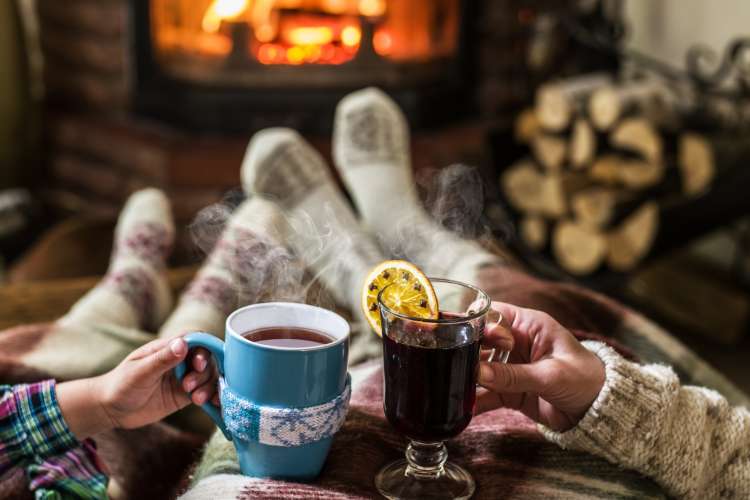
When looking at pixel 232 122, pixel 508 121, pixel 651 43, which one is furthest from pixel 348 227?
pixel 651 43

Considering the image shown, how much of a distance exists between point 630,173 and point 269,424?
5.07 ft

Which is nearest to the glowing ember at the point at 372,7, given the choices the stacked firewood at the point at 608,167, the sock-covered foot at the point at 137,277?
the stacked firewood at the point at 608,167

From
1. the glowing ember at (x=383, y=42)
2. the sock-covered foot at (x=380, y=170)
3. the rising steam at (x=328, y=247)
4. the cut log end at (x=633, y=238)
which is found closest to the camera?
the rising steam at (x=328, y=247)

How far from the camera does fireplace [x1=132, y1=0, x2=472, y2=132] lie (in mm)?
2137

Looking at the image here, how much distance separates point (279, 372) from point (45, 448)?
0.90 feet

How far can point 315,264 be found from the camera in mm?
1271

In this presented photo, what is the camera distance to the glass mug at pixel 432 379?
647 millimetres

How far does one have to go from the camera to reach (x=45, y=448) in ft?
2.59

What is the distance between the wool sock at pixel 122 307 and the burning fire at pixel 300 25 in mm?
760

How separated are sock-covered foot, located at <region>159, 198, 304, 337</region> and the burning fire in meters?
0.91

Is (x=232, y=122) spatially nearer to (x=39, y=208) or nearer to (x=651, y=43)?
(x=39, y=208)

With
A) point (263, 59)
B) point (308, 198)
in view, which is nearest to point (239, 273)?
point (308, 198)

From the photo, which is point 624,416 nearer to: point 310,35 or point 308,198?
Answer: point 308,198

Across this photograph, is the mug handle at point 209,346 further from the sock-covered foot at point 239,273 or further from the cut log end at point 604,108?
the cut log end at point 604,108
